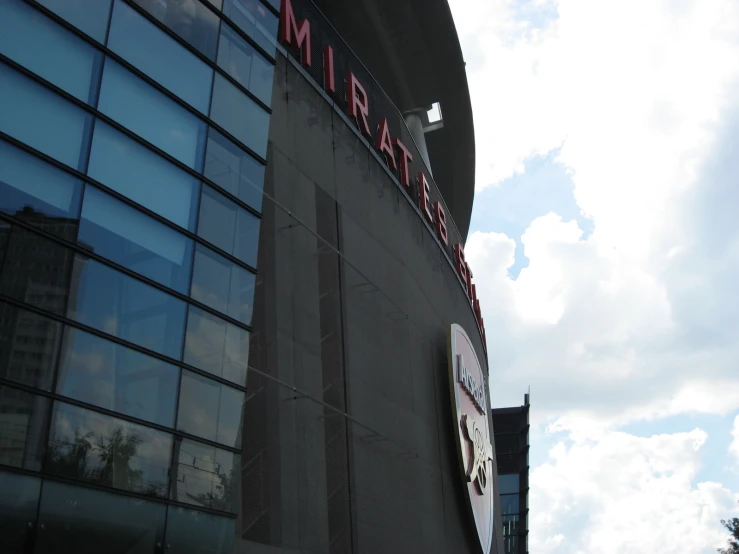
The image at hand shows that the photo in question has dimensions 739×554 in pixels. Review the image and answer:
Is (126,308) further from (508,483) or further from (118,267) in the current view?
(508,483)

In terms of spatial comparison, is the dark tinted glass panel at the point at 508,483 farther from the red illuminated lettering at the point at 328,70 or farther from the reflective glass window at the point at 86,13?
the reflective glass window at the point at 86,13

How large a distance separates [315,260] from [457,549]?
10.8 meters

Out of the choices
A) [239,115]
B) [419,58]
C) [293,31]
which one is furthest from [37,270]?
[419,58]

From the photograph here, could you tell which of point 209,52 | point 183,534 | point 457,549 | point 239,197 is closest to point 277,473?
point 183,534

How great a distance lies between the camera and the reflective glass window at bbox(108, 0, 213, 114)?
13148 millimetres

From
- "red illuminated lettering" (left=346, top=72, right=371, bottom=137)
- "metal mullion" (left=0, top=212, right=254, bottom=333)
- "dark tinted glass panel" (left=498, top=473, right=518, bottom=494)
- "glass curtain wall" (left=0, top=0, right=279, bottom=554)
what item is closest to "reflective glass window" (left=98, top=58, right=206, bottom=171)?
"glass curtain wall" (left=0, top=0, right=279, bottom=554)

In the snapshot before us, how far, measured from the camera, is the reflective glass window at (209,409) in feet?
41.5

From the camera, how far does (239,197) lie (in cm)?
1500

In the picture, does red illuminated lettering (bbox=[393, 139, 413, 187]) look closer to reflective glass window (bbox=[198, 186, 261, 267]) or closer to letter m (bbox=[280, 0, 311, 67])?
letter m (bbox=[280, 0, 311, 67])

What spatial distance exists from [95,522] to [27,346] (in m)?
2.45

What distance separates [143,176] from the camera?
42.5 ft

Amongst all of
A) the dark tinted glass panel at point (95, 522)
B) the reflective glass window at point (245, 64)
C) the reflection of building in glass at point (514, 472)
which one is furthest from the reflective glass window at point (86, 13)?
the reflection of building in glass at point (514, 472)

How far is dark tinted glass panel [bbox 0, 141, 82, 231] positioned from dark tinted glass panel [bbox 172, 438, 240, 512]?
3.74 metres

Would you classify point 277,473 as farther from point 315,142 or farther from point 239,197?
point 315,142
